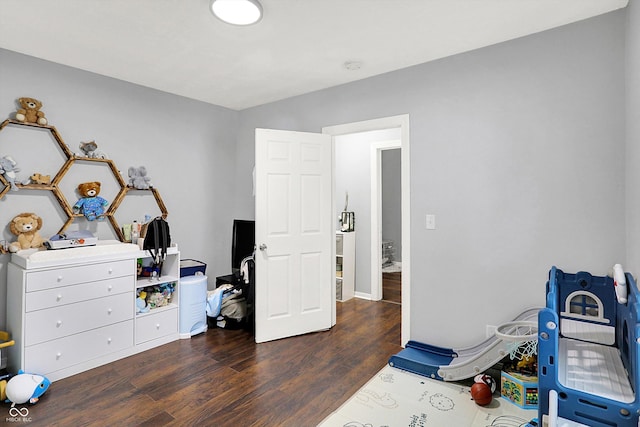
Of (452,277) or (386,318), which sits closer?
(452,277)

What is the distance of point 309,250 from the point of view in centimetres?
348

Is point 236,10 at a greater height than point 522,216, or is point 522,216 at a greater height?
point 236,10

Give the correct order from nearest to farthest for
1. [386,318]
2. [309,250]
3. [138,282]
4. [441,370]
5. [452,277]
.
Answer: [441,370], [452,277], [138,282], [309,250], [386,318]

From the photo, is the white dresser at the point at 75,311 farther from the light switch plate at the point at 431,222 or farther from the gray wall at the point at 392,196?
the gray wall at the point at 392,196

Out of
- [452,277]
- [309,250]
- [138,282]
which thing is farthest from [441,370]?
[138,282]

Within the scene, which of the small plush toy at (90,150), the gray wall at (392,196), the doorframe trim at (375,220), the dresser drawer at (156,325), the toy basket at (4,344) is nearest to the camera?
the toy basket at (4,344)

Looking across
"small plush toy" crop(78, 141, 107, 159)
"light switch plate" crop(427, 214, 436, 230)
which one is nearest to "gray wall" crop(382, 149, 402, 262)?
"light switch plate" crop(427, 214, 436, 230)

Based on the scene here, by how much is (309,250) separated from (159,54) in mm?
2188

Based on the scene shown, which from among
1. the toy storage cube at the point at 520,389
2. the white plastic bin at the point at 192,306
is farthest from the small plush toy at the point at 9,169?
the toy storage cube at the point at 520,389

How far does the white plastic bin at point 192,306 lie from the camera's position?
3332mm

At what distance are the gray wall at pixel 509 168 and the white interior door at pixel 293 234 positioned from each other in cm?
89

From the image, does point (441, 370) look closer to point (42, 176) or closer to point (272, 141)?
point (272, 141)

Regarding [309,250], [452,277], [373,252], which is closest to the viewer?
[452,277]

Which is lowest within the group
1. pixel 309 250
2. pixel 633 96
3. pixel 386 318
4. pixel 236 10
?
pixel 386 318
